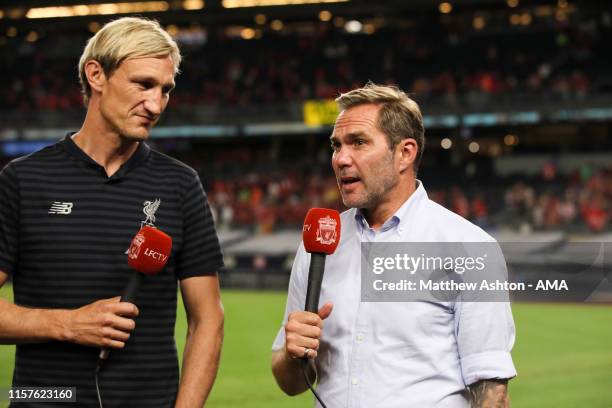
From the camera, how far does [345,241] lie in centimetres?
325

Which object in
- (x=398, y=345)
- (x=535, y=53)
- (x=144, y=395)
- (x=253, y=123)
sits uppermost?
(x=535, y=53)

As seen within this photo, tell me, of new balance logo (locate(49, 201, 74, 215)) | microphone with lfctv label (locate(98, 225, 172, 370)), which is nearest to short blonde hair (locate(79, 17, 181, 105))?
new balance logo (locate(49, 201, 74, 215))

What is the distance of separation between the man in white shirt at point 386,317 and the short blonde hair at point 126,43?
28.4 inches

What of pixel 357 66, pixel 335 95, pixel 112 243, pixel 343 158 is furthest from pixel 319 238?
pixel 357 66

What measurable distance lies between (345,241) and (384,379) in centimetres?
55

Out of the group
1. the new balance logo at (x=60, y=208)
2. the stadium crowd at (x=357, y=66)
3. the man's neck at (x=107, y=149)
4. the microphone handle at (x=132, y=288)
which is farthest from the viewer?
the stadium crowd at (x=357, y=66)

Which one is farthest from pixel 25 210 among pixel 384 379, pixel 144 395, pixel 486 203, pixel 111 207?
pixel 486 203

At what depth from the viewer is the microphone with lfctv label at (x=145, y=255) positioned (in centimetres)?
278

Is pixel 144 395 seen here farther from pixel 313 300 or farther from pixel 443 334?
pixel 443 334

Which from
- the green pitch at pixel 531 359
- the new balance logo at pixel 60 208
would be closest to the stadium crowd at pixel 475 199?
the green pitch at pixel 531 359

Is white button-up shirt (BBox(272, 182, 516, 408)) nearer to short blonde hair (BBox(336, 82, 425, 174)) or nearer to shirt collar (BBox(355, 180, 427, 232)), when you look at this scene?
shirt collar (BBox(355, 180, 427, 232))

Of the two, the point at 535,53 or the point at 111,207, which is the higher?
the point at 535,53

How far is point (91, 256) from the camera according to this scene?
298cm

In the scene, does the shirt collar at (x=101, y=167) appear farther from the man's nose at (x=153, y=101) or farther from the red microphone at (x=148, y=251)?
the red microphone at (x=148, y=251)
